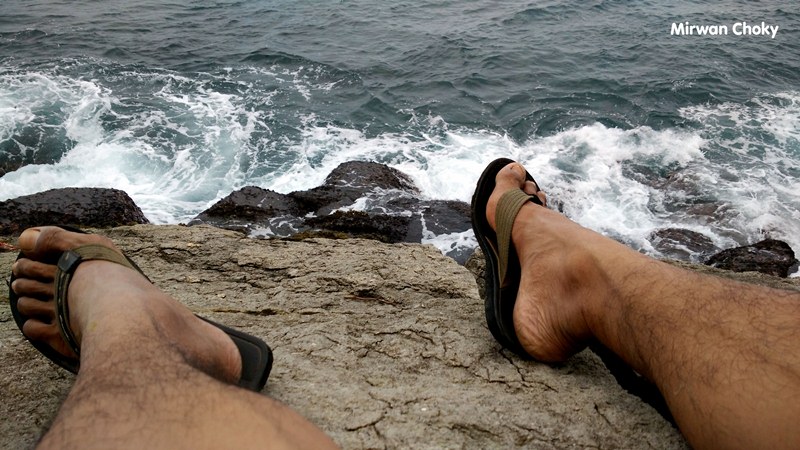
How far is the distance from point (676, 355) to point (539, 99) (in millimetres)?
8904

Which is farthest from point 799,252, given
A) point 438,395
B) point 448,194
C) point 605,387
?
point 438,395

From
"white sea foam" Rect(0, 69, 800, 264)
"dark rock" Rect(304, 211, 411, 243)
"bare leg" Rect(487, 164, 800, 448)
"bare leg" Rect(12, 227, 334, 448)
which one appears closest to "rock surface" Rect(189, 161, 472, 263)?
"dark rock" Rect(304, 211, 411, 243)

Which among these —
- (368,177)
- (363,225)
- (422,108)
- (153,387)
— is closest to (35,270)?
(153,387)

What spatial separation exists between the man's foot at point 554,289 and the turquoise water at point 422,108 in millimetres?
3616

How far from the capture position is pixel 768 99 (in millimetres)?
9852

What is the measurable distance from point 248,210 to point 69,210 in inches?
63.2

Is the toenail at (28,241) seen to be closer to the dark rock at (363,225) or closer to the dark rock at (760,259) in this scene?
the dark rock at (363,225)

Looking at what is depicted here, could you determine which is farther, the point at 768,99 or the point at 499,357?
the point at 768,99

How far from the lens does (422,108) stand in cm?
960

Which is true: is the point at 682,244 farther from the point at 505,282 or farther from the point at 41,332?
the point at 41,332

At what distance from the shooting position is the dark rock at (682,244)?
20.0 feet

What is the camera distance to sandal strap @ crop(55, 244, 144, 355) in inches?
71.0

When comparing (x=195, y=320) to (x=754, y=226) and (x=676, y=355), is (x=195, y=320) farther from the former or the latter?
(x=754, y=226)

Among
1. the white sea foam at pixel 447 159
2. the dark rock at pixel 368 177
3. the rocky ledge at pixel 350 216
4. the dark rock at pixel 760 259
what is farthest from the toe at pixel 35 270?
the dark rock at pixel 760 259
